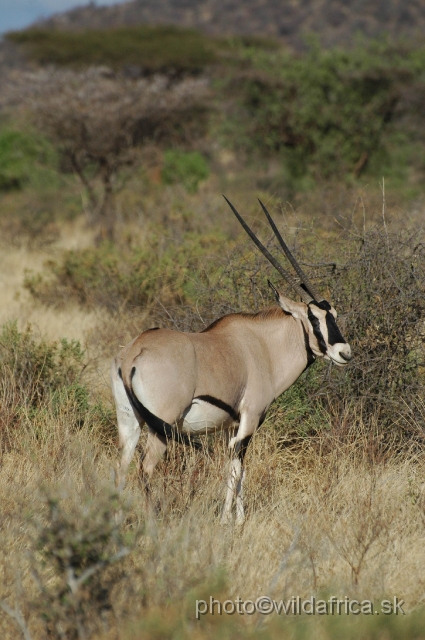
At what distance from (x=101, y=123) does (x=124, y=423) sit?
11559 millimetres

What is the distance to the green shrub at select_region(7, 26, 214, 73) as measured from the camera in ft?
101

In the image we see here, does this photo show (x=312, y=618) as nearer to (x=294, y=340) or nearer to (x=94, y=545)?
(x=94, y=545)

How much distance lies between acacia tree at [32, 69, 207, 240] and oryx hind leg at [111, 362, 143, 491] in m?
9.82

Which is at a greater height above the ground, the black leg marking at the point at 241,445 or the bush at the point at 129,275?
the black leg marking at the point at 241,445

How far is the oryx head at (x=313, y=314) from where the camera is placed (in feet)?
15.7

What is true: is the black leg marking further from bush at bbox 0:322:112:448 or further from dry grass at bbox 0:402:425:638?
bush at bbox 0:322:112:448

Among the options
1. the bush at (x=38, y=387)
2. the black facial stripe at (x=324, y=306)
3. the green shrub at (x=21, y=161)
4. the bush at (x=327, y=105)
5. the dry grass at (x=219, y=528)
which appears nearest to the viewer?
the dry grass at (x=219, y=528)

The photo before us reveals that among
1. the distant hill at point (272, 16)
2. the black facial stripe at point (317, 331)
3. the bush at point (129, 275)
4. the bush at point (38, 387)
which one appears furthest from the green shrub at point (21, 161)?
the distant hill at point (272, 16)

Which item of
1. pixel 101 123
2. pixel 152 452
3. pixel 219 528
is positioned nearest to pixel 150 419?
pixel 152 452

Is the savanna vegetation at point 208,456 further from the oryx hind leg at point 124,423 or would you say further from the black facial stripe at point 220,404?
the black facial stripe at point 220,404

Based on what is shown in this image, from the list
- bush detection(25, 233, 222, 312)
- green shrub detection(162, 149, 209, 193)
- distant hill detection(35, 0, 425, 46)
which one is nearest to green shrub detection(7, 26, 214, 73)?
distant hill detection(35, 0, 425, 46)

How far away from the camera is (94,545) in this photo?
3.28 meters

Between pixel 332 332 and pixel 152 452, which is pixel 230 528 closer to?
pixel 152 452

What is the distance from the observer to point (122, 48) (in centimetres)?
3159
